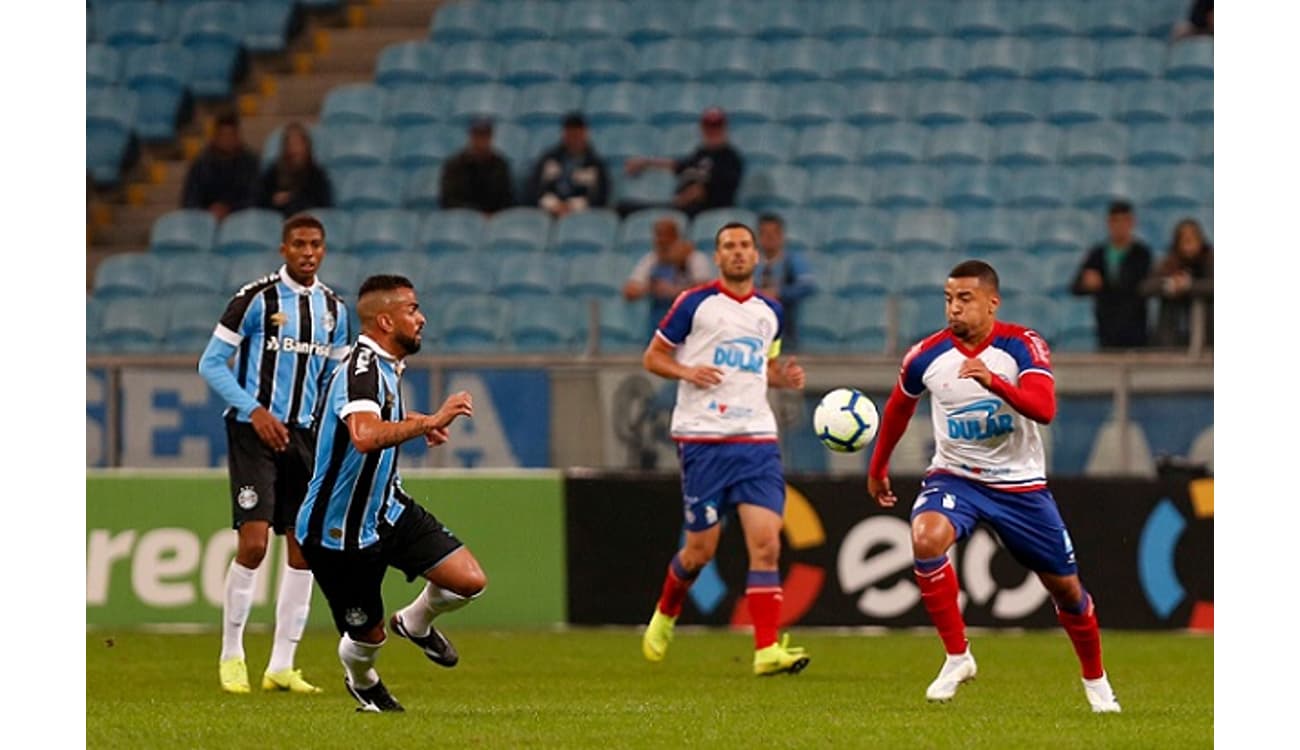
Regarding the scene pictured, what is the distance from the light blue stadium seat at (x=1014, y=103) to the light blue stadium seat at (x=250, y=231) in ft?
19.3

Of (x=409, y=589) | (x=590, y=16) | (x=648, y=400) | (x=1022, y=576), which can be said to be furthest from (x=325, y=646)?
(x=590, y=16)

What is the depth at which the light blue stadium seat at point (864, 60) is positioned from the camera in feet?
63.7

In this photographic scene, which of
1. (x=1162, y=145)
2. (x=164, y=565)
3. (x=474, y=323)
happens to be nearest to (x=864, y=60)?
(x=1162, y=145)

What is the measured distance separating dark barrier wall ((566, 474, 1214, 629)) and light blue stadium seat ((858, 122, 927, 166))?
5.66 m

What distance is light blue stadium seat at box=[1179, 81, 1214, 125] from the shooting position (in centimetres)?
1855

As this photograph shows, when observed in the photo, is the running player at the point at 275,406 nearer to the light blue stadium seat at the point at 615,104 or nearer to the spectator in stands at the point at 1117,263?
the spectator in stands at the point at 1117,263

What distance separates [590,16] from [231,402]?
11.1 meters

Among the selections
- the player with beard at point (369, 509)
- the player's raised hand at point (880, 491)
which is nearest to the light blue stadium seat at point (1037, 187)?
the player's raised hand at point (880, 491)

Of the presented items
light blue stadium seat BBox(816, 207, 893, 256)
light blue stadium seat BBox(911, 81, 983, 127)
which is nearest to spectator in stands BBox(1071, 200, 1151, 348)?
light blue stadium seat BBox(816, 207, 893, 256)

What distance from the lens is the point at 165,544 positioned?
13969 millimetres

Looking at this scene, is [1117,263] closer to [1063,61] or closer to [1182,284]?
[1182,284]

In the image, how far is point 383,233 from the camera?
18734mm

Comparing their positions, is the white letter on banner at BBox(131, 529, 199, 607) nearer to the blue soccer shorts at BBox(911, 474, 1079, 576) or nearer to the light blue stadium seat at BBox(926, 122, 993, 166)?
the blue soccer shorts at BBox(911, 474, 1079, 576)
